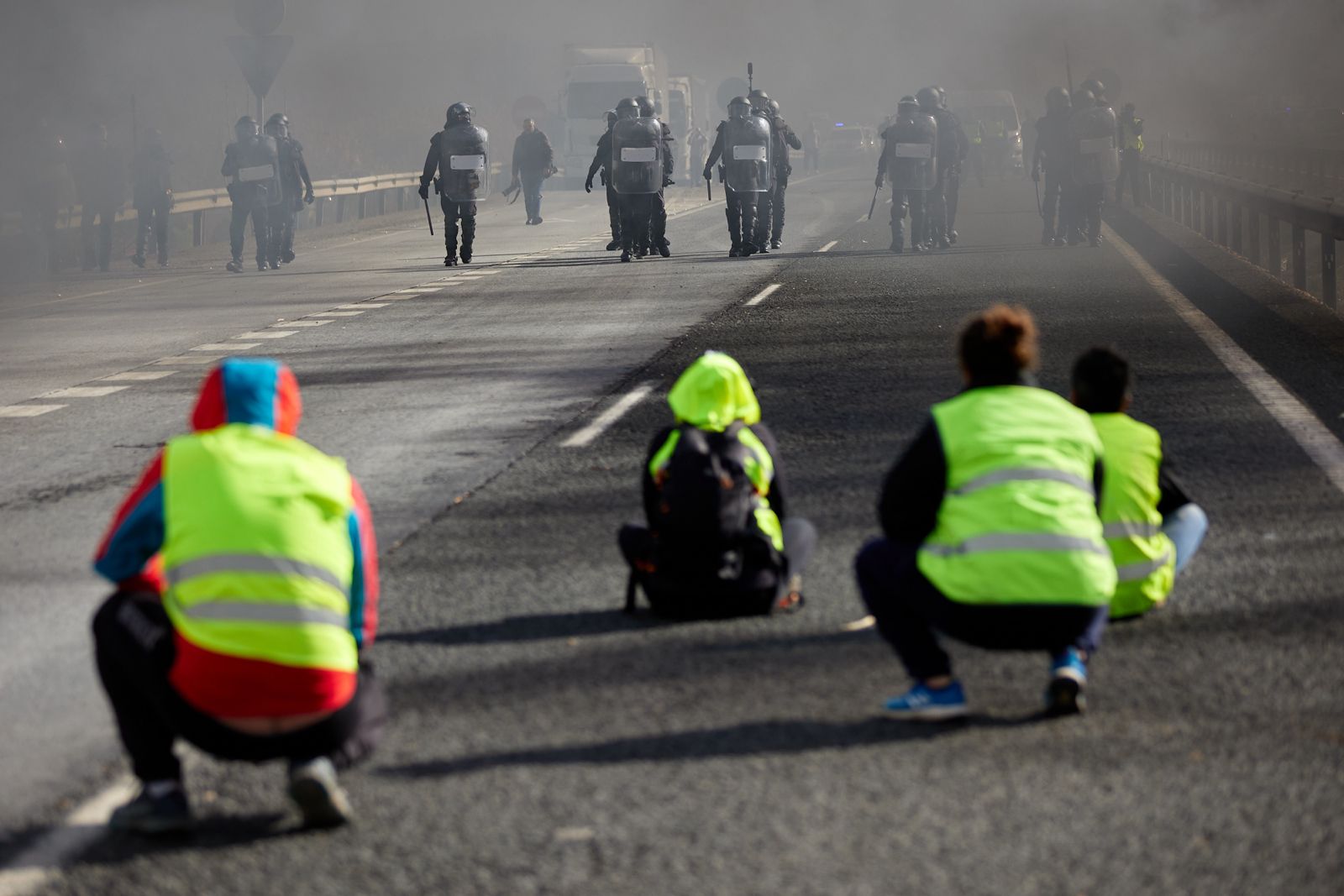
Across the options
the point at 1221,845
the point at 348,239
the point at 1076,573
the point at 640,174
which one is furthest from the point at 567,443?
the point at 348,239

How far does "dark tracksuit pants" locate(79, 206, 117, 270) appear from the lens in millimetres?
27734

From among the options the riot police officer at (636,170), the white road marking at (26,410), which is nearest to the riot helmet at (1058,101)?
the riot police officer at (636,170)

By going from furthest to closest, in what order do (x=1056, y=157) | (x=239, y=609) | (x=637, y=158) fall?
1. (x=637, y=158)
2. (x=1056, y=157)
3. (x=239, y=609)

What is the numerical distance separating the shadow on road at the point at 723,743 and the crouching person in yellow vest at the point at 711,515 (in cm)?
107

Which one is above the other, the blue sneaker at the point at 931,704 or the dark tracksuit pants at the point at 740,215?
the dark tracksuit pants at the point at 740,215

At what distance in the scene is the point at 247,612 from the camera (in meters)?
4.34

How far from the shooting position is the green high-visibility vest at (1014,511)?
5.05 meters

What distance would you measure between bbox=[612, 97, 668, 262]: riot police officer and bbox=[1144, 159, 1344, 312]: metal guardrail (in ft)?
22.0

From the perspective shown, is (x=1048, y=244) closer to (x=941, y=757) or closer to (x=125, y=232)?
(x=125, y=232)

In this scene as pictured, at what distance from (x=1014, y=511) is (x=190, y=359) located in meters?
11.3

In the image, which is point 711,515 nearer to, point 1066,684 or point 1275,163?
point 1066,684

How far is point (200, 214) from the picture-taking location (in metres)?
33.6

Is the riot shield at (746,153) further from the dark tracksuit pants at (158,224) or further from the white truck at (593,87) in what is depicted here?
the white truck at (593,87)

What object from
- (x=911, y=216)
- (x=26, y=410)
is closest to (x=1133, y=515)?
(x=26, y=410)
